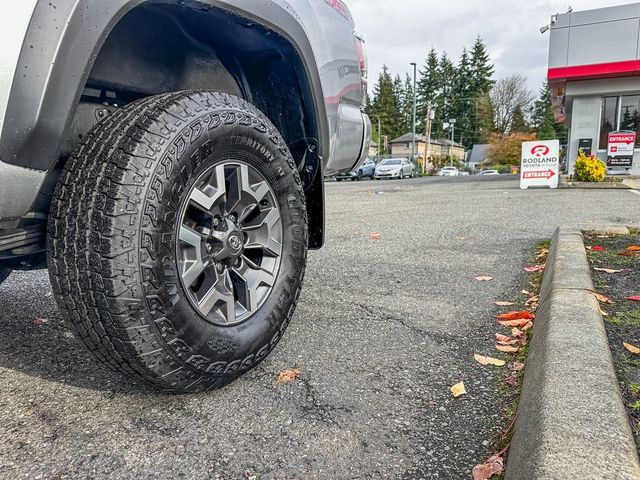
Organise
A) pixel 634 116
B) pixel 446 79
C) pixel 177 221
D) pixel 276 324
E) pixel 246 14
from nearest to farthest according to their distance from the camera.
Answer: pixel 177 221 → pixel 246 14 → pixel 276 324 → pixel 634 116 → pixel 446 79

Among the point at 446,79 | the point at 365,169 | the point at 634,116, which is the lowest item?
the point at 365,169

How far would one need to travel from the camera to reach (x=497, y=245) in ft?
15.0

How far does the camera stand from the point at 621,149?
51.6 feet

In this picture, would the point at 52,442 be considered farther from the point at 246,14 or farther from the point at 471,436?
the point at 246,14

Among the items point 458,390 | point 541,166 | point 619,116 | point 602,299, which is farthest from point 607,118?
point 458,390

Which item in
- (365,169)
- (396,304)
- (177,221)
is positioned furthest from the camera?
(365,169)

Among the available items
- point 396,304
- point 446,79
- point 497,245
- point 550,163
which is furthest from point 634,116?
point 446,79

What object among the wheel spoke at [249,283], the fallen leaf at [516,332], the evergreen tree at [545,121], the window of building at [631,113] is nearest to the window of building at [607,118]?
the window of building at [631,113]

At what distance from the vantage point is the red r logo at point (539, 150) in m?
12.7

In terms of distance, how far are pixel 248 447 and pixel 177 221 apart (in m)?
0.74

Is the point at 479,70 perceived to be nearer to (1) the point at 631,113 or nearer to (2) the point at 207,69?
(1) the point at 631,113

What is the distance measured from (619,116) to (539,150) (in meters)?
5.39

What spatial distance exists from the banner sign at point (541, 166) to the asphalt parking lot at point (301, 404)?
1067 cm

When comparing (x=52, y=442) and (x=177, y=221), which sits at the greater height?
(x=177, y=221)
